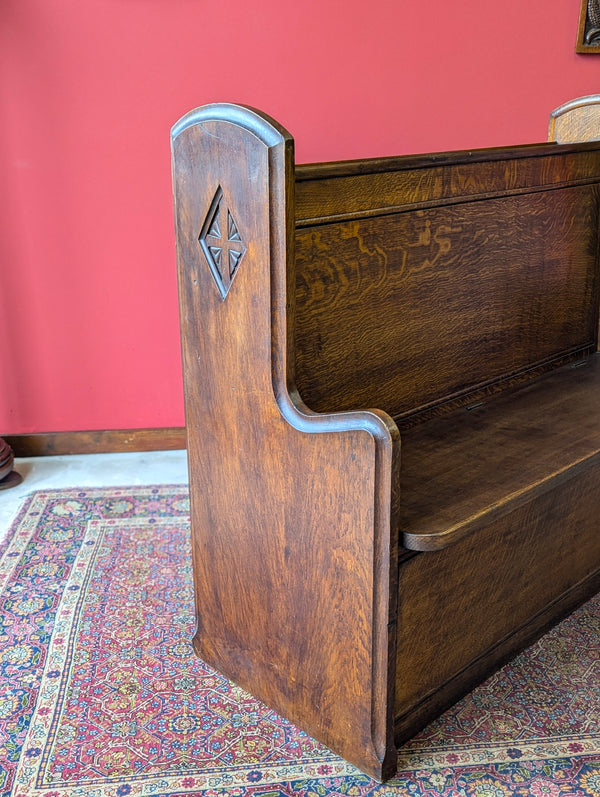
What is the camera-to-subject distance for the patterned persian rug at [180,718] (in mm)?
2072

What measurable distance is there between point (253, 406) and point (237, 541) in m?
0.38

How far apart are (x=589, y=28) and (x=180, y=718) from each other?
3.27m

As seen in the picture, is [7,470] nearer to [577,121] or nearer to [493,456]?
[493,456]

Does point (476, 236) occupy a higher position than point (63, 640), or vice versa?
point (476, 236)

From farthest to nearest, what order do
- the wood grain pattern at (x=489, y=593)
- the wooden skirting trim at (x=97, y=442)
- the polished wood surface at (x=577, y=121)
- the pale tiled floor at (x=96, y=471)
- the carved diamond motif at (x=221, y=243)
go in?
the wooden skirting trim at (x=97, y=442) → the pale tiled floor at (x=96, y=471) → the polished wood surface at (x=577, y=121) → the wood grain pattern at (x=489, y=593) → the carved diamond motif at (x=221, y=243)

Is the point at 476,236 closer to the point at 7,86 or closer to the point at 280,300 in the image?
the point at 280,300

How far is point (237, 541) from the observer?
2244 mm

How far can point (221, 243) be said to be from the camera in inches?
80.4

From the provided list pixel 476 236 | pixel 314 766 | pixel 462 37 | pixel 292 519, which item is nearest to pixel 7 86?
pixel 462 37

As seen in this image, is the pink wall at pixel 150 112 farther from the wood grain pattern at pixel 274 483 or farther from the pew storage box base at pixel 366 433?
the wood grain pattern at pixel 274 483

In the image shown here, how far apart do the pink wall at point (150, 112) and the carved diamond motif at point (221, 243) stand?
1.78 meters

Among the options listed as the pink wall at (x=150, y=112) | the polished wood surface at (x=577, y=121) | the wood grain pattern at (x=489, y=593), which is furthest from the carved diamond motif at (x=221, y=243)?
the pink wall at (x=150, y=112)

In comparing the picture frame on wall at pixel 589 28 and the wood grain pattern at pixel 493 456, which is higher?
the picture frame on wall at pixel 589 28

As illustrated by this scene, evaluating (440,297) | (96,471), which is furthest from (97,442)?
(440,297)
